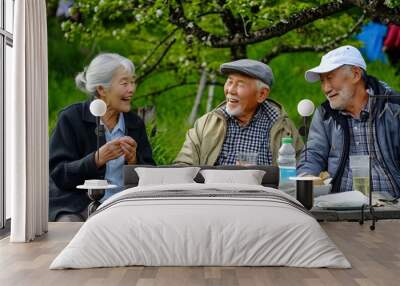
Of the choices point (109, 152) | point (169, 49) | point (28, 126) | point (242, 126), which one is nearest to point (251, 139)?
point (242, 126)

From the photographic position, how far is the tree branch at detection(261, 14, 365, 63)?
705 cm

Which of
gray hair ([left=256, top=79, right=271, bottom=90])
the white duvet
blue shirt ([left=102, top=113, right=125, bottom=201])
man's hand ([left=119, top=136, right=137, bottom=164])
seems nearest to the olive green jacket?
gray hair ([left=256, top=79, right=271, bottom=90])

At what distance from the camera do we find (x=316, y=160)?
21.3ft

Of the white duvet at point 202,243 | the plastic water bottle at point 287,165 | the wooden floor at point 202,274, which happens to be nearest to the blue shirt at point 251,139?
the plastic water bottle at point 287,165

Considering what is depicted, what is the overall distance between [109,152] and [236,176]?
127 centimetres

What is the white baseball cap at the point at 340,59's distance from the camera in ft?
21.6

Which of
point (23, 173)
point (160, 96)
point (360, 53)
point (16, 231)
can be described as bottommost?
point (16, 231)

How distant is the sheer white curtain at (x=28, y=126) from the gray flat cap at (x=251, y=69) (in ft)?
5.55

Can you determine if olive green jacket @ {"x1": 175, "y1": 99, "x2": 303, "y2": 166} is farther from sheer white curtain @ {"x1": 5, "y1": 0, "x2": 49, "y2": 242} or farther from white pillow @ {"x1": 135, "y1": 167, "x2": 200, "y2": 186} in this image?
sheer white curtain @ {"x1": 5, "y1": 0, "x2": 49, "y2": 242}

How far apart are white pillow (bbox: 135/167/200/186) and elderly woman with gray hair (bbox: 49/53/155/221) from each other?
0.50 metres

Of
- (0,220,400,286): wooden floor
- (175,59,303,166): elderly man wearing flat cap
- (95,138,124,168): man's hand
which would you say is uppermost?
(175,59,303,166): elderly man wearing flat cap

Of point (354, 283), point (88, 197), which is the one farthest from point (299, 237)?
point (88, 197)

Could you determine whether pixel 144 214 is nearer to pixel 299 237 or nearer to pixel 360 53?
pixel 299 237

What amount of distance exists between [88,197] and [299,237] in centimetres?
276
